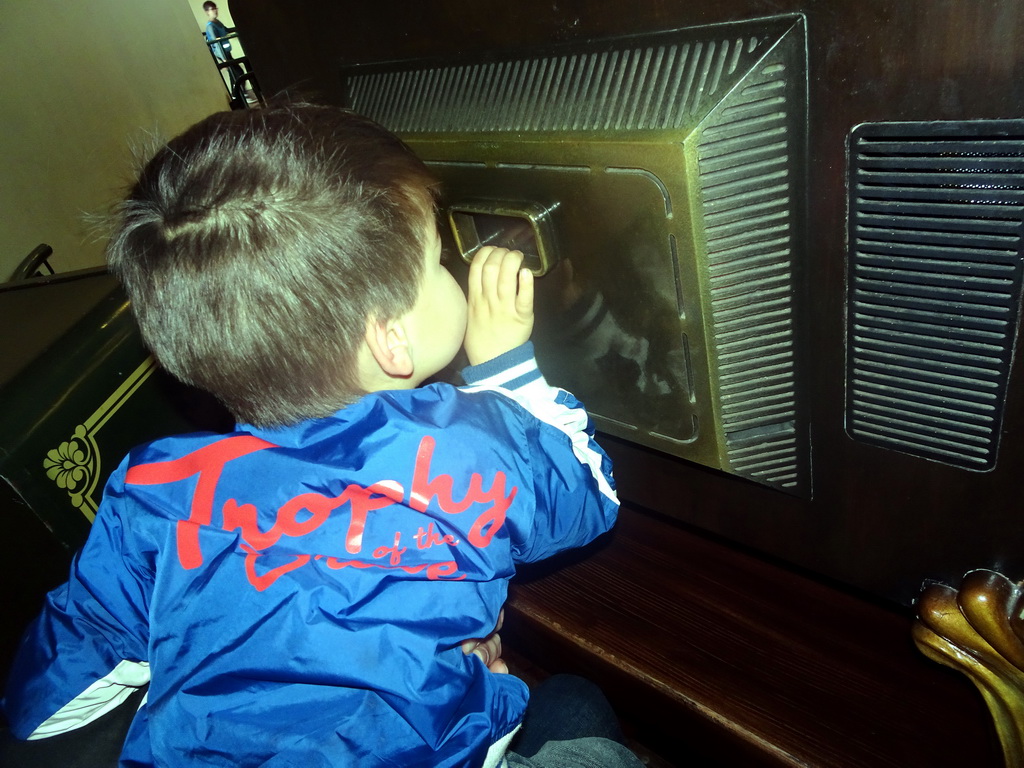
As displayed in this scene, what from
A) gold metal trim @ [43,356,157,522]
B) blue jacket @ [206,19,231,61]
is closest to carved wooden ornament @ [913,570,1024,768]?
gold metal trim @ [43,356,157,522]

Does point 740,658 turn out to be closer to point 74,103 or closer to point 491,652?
point 491,652

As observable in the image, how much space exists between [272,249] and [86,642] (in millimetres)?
403

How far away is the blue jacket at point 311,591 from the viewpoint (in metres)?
0.54

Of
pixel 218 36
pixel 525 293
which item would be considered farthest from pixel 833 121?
pixel 218 36

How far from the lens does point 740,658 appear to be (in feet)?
2.43

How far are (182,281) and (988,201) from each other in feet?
1.86

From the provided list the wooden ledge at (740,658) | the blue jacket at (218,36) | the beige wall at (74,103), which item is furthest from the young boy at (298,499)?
the blue jacket at (218,36)

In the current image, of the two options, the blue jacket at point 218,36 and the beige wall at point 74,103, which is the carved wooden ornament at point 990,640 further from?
the blue jacket at point 218,36

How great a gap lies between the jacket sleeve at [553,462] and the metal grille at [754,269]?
0.14 meters

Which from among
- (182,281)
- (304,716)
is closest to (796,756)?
(304,716)

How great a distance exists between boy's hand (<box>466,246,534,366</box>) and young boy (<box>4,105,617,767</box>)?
69 mm

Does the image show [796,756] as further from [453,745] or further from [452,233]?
[452,233]

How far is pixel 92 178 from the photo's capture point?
2.76 m

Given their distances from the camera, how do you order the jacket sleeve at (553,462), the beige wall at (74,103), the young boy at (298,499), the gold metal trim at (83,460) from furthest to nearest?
the beige wall at (74,103)
the gold metal trim at (83,460)
the jacket sleeve at (553,462)
the young boy at (298,499)
